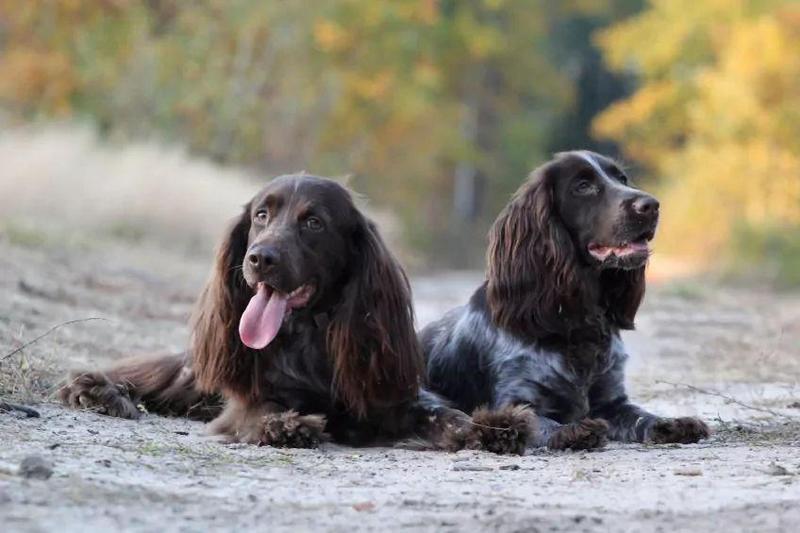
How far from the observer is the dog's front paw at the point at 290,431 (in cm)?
580

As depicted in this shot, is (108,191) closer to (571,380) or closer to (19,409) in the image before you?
(571,380)

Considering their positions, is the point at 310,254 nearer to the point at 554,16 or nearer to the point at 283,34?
the point at 283,34

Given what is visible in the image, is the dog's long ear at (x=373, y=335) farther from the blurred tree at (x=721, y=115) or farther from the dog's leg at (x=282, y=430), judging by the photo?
the blurred tree at (x=721, y=115)

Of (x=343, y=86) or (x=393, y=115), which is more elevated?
(x=343, y=86)

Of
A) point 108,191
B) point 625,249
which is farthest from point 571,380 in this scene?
point 108,191

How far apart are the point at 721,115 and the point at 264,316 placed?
2283cm

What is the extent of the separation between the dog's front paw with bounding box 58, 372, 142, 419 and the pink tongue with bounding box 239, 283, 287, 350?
84 centimetres

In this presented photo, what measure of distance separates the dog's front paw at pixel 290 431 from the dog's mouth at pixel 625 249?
1.45 meters

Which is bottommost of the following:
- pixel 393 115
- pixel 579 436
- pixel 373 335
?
pixel 579 436

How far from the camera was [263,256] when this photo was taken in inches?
228

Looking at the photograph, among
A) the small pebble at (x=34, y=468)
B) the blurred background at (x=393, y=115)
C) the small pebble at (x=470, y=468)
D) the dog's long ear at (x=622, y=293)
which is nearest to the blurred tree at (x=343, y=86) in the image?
the blurred background at (x=393, y=115)

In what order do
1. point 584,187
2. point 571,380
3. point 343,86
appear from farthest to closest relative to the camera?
point 343,86 → point 584,187 → point 571,380

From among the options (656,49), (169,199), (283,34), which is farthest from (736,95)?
(169,199)

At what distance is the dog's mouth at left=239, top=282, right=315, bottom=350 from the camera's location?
5.98 meters
